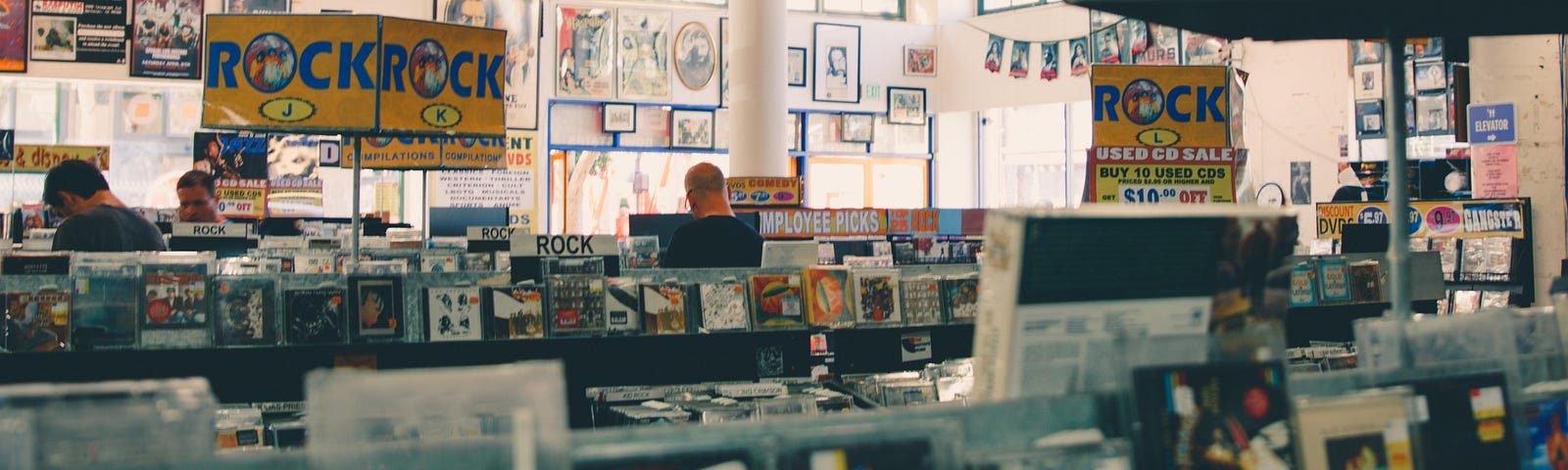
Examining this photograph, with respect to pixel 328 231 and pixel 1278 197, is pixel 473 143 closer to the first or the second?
pixel 328 231

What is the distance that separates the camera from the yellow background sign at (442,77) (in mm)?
4113

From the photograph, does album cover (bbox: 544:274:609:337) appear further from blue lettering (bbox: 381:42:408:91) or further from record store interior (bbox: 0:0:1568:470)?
blue lettering (bbox: 381:42:408:91)

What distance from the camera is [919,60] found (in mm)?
15797

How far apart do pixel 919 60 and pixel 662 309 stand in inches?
483

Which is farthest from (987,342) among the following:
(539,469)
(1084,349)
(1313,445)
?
(539,469)

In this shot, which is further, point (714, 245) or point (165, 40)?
point (165, 40)

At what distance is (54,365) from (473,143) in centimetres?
543

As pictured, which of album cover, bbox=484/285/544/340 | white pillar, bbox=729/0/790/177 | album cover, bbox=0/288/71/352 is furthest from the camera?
white pillar, bbox=729/0/790/177

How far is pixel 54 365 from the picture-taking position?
353 cm

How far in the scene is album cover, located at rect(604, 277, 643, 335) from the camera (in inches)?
155

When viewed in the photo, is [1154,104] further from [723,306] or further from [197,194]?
[197,194]

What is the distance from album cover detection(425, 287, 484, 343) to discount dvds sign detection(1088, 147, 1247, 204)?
266cm

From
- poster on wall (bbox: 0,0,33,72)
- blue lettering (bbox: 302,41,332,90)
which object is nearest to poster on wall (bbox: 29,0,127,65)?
poster on wall (bbox: 0,0,33,72)

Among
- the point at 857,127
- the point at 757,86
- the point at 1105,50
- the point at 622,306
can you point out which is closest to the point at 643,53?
the point at 757,86
